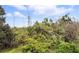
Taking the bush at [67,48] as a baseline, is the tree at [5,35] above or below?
above

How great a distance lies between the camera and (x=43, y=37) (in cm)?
223

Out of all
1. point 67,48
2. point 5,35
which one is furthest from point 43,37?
point 5,35

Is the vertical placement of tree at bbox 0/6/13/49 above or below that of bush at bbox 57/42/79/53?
above

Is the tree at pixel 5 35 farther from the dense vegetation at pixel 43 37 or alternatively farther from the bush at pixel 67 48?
the bush at pixel 67 48

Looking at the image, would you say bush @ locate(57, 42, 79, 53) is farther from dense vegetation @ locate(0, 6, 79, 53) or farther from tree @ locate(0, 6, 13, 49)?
tree @ locate(0, 6, 13, 49)

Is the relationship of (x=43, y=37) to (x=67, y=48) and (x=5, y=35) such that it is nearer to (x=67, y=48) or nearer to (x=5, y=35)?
(x=67, y=48)

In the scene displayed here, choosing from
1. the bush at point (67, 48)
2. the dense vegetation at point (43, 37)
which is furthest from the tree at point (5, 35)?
the bush at point (67, 48)

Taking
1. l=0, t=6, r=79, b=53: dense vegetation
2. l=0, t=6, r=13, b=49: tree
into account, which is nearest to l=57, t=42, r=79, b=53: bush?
l=0, t=6, r=79, b=53: dense vegetation

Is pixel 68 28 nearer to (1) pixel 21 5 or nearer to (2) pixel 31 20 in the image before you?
(2) pixel 31 20

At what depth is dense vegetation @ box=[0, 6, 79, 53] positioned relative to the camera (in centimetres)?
222

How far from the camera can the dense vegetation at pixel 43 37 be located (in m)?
2.22
